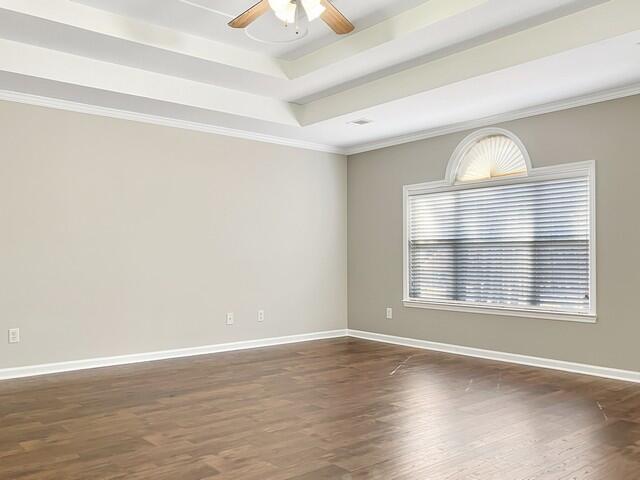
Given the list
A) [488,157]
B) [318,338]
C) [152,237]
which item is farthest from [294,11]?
[318,338]

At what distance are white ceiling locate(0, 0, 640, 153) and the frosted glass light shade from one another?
312 millimetres

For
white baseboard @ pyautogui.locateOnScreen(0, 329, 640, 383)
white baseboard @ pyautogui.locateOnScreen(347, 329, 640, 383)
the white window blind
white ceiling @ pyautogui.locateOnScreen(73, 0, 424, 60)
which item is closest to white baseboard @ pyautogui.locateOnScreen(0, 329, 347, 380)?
white baseboard @ pyautogui.locateOnScreen(0, 329, 640, 383)

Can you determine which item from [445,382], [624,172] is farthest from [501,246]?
[445,382]

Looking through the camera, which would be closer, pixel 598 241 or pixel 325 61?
pixel 325 61

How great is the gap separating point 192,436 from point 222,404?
740 millimetres

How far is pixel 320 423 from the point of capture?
3.54m

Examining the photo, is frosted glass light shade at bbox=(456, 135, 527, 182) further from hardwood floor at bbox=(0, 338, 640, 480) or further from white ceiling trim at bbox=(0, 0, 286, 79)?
white ceiling trim at bbox=(0, 0, 286, 79)

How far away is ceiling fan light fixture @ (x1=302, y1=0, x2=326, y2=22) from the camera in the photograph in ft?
11.1

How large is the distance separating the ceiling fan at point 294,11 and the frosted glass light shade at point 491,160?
2.70 meters

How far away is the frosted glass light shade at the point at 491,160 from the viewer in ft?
18.8

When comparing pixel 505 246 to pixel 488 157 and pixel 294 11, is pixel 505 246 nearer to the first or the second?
pixel 488 157

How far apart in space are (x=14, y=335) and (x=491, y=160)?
4.95 meters

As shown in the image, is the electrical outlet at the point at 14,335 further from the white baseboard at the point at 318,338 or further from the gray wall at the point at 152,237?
the white baseboard at the point at 318,338

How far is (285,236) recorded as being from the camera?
6898 mm
